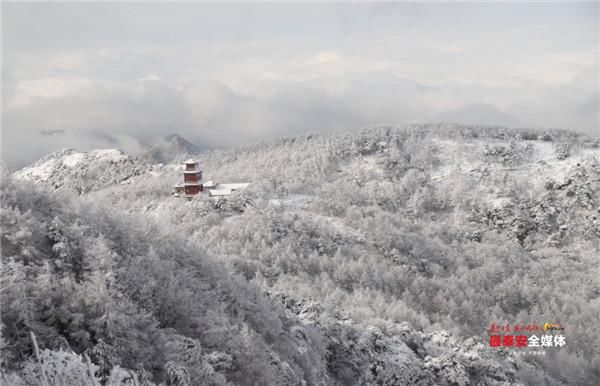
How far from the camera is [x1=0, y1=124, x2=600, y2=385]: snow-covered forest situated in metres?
14.1

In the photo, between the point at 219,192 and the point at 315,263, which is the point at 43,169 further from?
the point at 315,263

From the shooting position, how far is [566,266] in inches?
3123

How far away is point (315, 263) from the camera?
65.5m

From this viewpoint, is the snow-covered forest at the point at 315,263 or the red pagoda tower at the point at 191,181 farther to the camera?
the red pagoda tower at the point at 191,181

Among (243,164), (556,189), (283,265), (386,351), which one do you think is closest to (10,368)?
(386,351)

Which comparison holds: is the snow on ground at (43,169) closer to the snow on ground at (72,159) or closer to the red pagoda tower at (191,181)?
the snow on ground at (72,159)

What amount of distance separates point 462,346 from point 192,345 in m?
25.2

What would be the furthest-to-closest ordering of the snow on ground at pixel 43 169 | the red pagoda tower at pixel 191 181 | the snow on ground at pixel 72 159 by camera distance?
the snow on ground at pixel 72 159 → the snow on ground at pixel 43 169 → the red pagoda tower at pixel 191 181

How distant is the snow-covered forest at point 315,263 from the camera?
14.1m

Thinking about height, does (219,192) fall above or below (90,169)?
above

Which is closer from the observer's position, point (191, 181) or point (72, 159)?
point (191, 181)

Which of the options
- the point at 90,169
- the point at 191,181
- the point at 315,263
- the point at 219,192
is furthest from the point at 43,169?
the point at 315,263

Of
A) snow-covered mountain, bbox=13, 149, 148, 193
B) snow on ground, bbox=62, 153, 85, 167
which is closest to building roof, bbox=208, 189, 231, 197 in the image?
snow-covered mountain, bbox=13, 149, 148, 193

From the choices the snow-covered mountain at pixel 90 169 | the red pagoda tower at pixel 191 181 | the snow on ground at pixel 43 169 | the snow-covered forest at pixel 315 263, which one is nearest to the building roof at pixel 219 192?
the red pagoda tower at pixel 191 181
